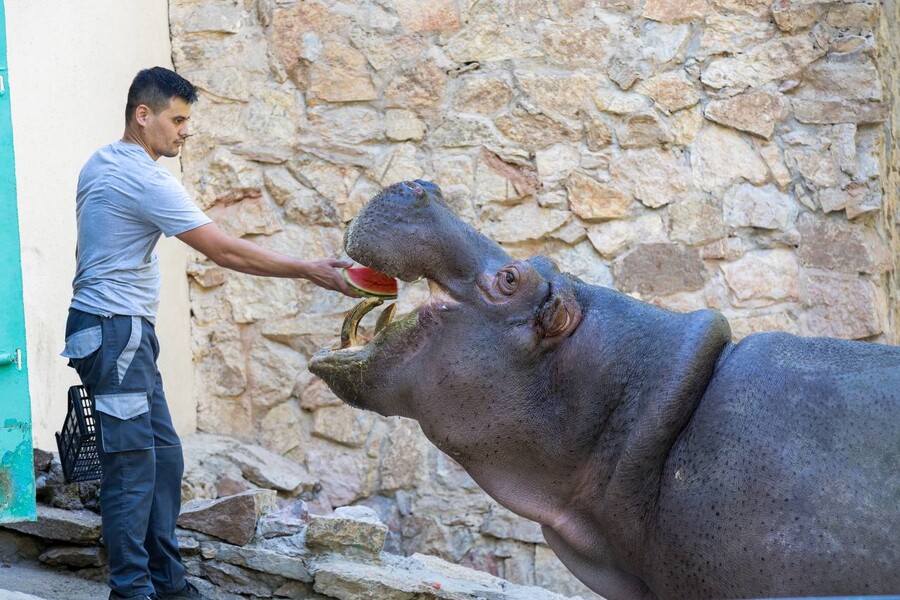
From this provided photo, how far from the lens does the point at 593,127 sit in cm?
586

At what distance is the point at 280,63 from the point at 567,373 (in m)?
3.86

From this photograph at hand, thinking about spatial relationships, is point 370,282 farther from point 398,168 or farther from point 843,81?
point 843,81

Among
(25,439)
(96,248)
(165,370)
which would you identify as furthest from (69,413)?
(165,370)

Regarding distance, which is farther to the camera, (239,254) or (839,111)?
(839,111)

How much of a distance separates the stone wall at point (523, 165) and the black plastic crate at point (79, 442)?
195cm

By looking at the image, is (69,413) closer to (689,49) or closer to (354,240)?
(354,240)

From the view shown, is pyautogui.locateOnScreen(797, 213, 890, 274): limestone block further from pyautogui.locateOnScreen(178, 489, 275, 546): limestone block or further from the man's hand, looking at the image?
pyautogui.locateOnScreen(178, 489, 275, 546): limestone block

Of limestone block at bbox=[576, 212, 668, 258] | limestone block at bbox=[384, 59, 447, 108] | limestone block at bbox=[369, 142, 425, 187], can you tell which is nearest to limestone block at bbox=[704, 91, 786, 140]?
limestone block at bbox=[576, 212, 668, 258]

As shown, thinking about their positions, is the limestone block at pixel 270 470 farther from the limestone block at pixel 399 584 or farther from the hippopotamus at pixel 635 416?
the hippopotamus at pixel 635 416

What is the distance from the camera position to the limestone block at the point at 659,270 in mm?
5855

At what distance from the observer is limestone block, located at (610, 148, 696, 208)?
5852mm

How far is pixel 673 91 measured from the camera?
5.82m

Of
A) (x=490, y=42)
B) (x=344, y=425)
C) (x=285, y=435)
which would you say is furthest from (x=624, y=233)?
(x=285, y=435)

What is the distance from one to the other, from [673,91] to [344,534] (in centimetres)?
301
